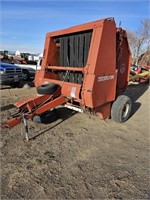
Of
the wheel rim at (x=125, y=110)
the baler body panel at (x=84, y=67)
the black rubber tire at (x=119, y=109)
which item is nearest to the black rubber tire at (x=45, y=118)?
the baler body panel at (x=84, y=67)

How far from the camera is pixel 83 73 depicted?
4.09m

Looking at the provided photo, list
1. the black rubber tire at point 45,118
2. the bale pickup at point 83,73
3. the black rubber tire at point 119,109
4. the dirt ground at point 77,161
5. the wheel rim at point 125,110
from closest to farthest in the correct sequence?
the dirt ground at point 77,161
the bale pickup at point 83,73
the black rubber tire at point 45,118
the black rubber tire at point 119,109
the wheel rim at point 125,110

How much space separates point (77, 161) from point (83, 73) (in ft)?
6.06

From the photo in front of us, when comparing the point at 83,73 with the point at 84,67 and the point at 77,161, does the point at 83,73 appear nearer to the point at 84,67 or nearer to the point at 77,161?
the point at 84,67

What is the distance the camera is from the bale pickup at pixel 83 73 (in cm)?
386

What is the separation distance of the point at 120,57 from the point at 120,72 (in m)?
0.42

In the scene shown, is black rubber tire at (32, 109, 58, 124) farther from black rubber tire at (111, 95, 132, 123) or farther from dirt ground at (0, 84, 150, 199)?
black rubber tire at (111, 95, 132, 123)

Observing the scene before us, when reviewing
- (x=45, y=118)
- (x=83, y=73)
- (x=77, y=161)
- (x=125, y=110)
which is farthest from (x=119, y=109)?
(x=77, y=161)

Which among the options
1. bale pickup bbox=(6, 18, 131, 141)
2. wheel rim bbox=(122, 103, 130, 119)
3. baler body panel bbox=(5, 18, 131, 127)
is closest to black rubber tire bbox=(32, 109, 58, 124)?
bale pickup bbox=(6, 18, 131, 141)

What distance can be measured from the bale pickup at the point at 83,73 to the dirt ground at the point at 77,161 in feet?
1.42

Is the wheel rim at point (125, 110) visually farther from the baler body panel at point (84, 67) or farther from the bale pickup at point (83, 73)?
the baler body panel at point (84, 67)

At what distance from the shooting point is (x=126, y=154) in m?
A: 3.38

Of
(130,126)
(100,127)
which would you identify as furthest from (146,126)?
(100,127)

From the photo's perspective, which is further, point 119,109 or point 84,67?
point 119,109
